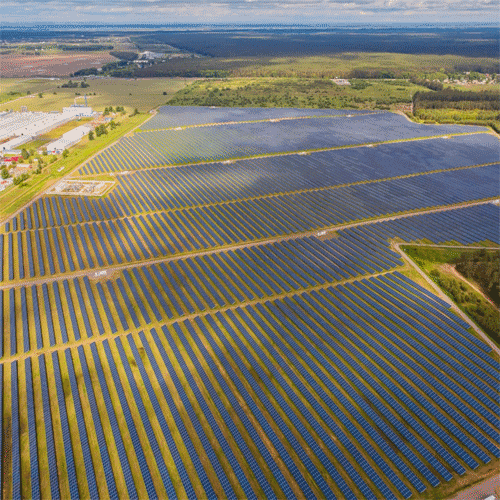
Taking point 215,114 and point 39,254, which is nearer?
point 39,254

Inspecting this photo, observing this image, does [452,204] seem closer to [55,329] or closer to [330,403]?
[330,403]

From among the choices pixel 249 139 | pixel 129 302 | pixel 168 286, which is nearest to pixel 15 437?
pixel 129 302

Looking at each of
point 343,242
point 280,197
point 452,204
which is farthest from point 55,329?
point 452,204

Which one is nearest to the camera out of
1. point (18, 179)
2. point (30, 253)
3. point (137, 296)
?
point (137, 296)

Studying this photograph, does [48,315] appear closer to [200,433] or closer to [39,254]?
[39,254]

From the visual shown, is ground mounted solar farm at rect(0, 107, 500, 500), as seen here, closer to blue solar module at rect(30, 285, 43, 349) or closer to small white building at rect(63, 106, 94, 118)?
blue solar module at rect(30, 285, 43, 349)

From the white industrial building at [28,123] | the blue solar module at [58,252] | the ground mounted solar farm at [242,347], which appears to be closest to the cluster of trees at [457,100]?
the ground mounted solar farm at [242,347]
